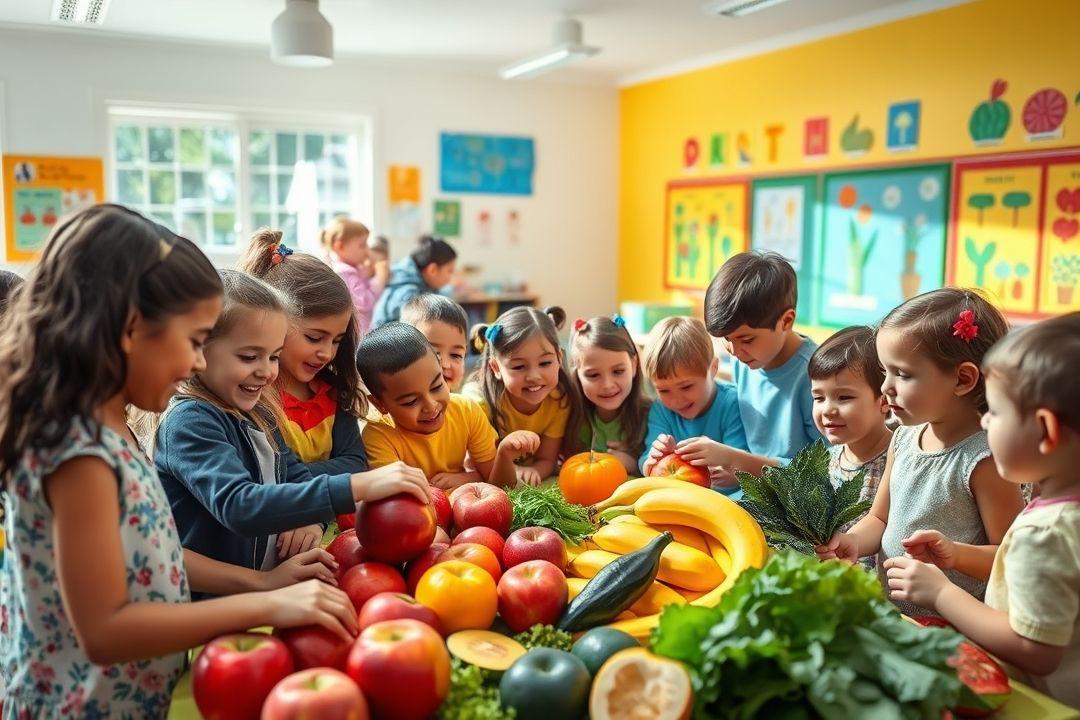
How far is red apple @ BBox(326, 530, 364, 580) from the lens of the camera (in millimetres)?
1547

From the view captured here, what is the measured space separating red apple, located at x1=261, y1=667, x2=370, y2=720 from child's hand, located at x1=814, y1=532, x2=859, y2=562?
36.1 inches

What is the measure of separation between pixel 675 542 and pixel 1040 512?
67 centimetres

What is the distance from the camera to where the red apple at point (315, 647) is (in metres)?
1.20

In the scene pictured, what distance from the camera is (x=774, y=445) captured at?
2.48m

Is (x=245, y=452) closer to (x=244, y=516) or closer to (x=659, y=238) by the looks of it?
(x=244, y=516)

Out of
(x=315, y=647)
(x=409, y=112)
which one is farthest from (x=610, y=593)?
(x=409, y=112)

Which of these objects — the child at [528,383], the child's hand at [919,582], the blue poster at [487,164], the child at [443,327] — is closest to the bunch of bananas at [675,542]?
the child's hand at [919,582]

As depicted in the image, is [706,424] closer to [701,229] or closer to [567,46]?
[567,46]

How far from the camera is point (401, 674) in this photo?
1113 millimetres

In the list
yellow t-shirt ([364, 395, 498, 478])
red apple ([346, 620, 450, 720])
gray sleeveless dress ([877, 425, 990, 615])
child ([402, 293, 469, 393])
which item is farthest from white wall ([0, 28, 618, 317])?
red apple ([346, 620, 450, 720])

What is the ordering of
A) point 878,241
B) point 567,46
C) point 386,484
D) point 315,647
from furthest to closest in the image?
point 567,46
point 878,241
point 386,484
point 315,647

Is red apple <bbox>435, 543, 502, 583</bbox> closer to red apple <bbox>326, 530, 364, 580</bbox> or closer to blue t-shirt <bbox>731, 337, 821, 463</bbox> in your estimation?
red apple <bbox>326, 530, 364, 580</bbox>

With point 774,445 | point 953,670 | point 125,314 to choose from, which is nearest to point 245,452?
point 125,314

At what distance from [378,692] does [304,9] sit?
4.67 meters
